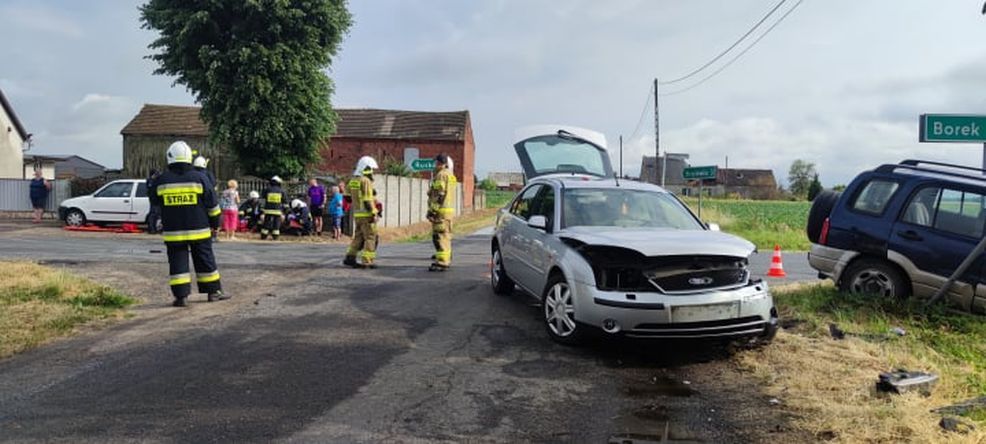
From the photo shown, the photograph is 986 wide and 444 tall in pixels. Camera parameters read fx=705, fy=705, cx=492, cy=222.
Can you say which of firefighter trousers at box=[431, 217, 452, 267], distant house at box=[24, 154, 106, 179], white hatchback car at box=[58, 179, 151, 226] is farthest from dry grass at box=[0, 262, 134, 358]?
distant house at box=[24, 154, 106, 179]

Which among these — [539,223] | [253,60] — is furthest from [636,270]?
[253,60]

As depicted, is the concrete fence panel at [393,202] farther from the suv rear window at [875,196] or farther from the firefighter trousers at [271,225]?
the suv rear window at [875,196]

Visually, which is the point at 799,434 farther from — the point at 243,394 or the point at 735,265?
the point at 243,394

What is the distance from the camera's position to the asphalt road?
13.8 ft

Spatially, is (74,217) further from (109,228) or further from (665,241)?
(665,241)

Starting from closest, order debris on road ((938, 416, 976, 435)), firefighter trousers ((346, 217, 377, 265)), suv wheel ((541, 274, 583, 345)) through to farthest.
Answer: debris on road ((938, 416, 976, 435)) → suv wheel ((541, 274, 583, 345)) → firefighter trousers ((346, 217, 377, 265))

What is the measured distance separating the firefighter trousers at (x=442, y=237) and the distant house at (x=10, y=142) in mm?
39017

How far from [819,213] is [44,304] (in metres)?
9.24

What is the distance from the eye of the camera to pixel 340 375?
527cm

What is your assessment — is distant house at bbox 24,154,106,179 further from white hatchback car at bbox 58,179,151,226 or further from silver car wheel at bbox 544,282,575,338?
silver car wheel at bbox 544,282,575,338

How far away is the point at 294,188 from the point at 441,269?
40.8ft

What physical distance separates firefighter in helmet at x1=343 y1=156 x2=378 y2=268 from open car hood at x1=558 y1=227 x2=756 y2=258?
5.07 m

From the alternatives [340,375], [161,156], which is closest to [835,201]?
[340,375]

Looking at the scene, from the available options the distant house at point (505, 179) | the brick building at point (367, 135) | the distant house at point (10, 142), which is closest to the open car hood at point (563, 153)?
the brick building at point (367, 135)
